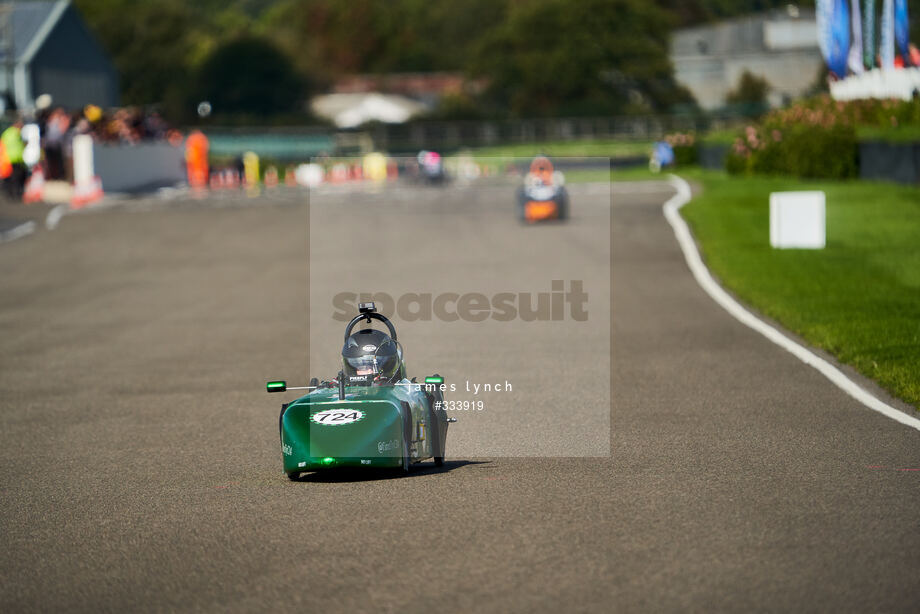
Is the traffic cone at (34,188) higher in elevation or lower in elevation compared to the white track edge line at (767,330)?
higher

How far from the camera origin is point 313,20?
445 feet

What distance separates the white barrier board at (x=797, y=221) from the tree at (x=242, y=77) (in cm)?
8499

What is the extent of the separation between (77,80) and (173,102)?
34.0 meters

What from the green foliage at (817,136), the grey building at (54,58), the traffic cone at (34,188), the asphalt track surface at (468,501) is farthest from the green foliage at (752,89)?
the asphalt track surface at (468,501)

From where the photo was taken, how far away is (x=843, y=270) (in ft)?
66.9

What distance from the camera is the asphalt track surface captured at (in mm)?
6254

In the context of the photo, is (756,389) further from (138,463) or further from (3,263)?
(3,263)

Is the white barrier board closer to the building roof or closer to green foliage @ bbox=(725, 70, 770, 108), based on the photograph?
the building roof

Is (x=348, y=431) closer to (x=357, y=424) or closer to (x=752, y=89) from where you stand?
(x=357, y=424)

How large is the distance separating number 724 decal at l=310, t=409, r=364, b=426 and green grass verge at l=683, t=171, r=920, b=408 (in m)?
4.69

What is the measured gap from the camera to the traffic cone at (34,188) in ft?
129

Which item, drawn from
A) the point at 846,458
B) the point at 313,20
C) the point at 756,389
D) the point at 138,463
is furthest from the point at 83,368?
the point at 313,20

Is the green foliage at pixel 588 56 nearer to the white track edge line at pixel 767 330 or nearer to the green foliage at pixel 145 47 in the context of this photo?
the green foliage at pixel 145 47

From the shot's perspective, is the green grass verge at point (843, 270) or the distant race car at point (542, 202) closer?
the green grass verge at point (843, 270)
